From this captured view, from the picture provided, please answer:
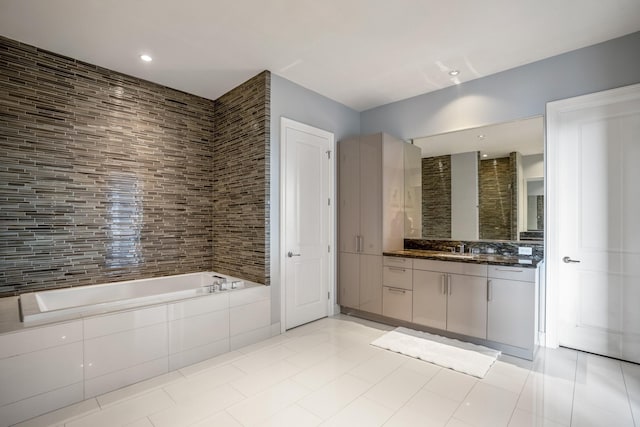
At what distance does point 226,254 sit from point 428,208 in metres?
2.66

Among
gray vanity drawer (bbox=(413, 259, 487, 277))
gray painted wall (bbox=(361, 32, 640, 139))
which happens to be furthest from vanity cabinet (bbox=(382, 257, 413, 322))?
gray painted wall (bbox=(361, 32, 640, 139))

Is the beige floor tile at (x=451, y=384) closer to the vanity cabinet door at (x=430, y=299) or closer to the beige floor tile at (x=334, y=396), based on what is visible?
the beige floor tile at (x=334, y=396)

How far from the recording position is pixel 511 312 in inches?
110

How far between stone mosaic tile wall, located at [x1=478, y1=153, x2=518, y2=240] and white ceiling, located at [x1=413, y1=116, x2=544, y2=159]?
13cm

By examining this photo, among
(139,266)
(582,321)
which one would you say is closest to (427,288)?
(582,321)

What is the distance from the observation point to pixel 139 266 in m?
3.43

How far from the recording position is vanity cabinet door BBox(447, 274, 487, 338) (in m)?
2.96

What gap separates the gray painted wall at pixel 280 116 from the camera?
335 centimetres

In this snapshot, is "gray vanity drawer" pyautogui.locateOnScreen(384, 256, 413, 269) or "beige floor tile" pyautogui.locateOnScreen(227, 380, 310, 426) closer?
"beige floor tile" pyautogui.locateOnScreen(227, 380, 310, 426)

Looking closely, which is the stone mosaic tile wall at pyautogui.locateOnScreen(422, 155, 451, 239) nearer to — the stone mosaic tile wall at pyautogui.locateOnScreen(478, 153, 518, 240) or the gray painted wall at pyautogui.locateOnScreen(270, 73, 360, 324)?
the stone mosaic tile wall at pyautogui.locateOnScreen(478, 153, 518, 240)

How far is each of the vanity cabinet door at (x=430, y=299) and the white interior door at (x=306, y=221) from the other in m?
1.13

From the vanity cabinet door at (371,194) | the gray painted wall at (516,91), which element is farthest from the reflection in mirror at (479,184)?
the vanity cabinet door at (371,194)

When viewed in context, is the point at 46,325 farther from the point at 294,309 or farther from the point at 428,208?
the point at 428,208

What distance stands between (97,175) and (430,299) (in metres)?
3.74
